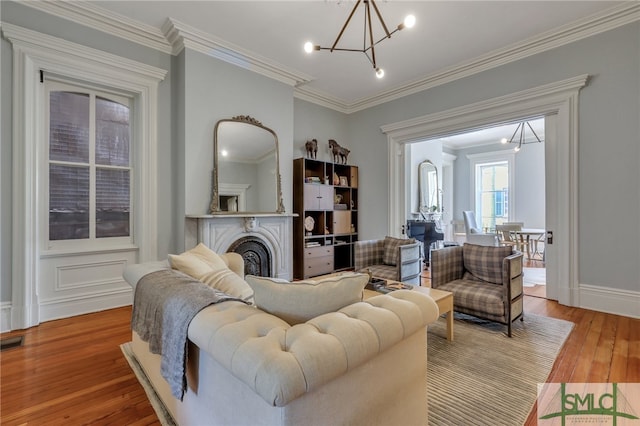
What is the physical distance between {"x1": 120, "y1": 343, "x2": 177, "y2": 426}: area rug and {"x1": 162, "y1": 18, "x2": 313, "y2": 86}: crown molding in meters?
3.36

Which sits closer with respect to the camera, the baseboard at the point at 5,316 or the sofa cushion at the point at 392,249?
the baseboard at the point at 5,316

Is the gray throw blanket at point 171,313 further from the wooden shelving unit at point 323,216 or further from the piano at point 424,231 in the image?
the piano at point 424,231

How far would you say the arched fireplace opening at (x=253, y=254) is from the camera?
3973 mm

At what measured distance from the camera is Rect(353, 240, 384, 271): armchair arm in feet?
12.6

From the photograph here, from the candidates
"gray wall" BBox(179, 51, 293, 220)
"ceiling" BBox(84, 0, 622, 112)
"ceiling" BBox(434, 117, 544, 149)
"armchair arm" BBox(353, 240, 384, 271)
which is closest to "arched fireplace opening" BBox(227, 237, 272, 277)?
"gray wall" BBox(179, 51, 293, 220)

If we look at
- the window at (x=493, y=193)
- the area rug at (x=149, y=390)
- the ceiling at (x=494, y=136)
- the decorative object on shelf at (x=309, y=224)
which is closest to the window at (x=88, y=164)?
the area rug at (x=149, y=390)

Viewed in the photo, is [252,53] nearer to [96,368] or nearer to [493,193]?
[96,368]

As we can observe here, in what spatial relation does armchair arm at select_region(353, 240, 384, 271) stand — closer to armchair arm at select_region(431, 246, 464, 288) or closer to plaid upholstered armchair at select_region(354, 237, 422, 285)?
plaid upholstered armchair at select_region(354, 237, 422, 285)

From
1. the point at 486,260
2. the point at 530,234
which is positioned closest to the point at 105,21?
the point at 486,260

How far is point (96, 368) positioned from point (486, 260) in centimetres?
357

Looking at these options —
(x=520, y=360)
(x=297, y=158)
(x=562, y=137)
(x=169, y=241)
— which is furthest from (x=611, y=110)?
(x=169, y=241)

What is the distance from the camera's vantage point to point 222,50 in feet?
12.6

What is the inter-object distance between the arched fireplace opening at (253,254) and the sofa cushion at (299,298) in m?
2.70

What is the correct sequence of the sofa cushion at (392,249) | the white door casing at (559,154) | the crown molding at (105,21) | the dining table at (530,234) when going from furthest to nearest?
the dining table at (530,234) < the sofa cushion at (392,249) < the white door casing at (559,154) < the crown molding at (105,21)
